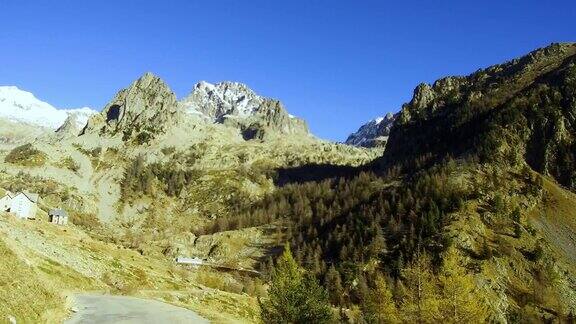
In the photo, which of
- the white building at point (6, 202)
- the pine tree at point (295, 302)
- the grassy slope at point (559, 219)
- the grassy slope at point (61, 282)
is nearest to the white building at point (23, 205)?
the white building at point (6, 202)

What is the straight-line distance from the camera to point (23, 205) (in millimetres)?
143875

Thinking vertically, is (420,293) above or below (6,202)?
below

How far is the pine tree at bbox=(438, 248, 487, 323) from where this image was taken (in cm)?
4466

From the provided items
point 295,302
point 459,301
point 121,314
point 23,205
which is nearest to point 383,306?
point 295,302

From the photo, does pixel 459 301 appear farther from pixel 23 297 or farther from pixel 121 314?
pixel 23 297

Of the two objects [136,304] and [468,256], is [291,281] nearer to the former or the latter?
[136,304]

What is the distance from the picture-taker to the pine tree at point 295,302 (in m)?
53.5

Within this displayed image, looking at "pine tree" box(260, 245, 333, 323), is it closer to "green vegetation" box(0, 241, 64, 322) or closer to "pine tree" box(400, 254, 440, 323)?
"pine tree" box(400, 254, 440, 323)

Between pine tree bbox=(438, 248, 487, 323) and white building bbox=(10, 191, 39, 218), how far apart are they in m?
125

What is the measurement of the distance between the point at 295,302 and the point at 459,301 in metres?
17.3

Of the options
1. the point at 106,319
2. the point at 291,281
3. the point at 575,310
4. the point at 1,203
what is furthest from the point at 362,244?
the point at 106,319

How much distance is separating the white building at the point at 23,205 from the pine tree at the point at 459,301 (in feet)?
411

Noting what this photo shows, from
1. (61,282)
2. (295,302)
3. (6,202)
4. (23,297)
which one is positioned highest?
(6,202)

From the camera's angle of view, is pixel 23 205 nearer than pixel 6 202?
No
